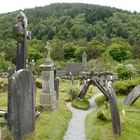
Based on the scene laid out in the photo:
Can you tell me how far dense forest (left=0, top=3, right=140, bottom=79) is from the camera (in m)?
100

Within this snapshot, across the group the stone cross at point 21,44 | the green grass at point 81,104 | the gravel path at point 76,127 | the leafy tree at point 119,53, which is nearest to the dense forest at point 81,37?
the leafy tree at point 119,53

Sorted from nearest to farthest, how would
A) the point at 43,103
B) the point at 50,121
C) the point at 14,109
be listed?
the point at 14,109 < the point at 50,121 < the point at 43,103

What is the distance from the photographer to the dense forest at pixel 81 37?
10006cm

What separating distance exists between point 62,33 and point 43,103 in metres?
124

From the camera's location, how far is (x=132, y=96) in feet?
88.1

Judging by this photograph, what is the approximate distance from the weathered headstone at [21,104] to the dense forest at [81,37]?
182 feet

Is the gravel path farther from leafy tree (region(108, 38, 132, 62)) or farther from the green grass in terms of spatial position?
leafy tree (region(108, 38, 132, 62))

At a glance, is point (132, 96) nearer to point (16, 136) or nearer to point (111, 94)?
point (111, 94)

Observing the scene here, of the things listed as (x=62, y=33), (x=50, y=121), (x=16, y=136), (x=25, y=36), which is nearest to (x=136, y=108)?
(x=50, y=121)

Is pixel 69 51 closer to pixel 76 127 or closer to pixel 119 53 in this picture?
pixel 119 53

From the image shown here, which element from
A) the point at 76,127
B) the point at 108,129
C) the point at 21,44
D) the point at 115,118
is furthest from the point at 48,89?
the point at 115,118

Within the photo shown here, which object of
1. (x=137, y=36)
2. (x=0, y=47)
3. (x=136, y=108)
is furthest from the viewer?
(x=137, y=36)

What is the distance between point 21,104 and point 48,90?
31.6 ft

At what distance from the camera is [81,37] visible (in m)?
146
